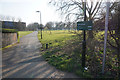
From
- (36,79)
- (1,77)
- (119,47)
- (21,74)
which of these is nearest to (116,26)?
(119,47)

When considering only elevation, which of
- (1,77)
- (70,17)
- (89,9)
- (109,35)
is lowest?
(1,77)

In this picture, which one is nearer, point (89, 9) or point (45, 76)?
point (45, 76)

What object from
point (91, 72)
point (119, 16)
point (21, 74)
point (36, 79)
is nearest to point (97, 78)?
point (91, 72)

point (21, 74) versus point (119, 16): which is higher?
point (119, 16)

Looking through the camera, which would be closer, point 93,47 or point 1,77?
point 1,77

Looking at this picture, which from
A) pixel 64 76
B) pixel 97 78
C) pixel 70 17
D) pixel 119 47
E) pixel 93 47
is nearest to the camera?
pixel 97 78

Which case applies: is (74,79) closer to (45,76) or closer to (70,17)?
(45,76)

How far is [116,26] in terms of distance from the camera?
13.7ft

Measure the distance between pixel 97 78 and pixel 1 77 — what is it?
4.07m

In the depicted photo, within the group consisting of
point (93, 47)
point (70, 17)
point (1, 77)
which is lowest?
point (1, 77)

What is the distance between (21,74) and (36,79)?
3.02 ft

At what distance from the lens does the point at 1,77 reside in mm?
3822

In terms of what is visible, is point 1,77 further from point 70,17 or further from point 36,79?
point 70,17

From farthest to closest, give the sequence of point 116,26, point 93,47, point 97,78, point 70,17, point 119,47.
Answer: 1. point 70,17
2. point 93,47
3. point 119,47
4. point 116,26
5. point 97,78
